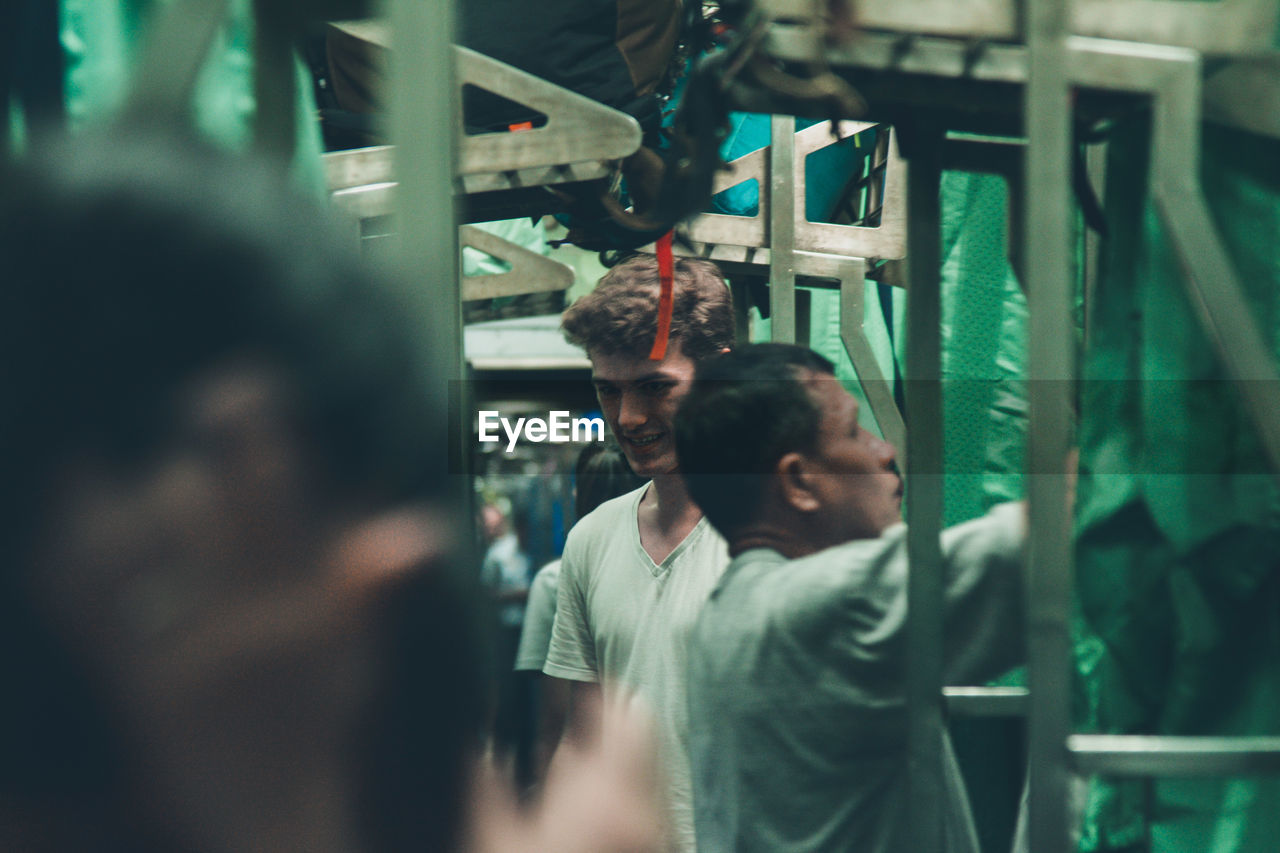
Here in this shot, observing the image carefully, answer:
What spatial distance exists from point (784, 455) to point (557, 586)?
71cm

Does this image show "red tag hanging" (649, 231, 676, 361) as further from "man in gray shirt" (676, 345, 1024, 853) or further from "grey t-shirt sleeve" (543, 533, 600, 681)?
"grey t-shirt sleeve" (543, 533, 600, 681)

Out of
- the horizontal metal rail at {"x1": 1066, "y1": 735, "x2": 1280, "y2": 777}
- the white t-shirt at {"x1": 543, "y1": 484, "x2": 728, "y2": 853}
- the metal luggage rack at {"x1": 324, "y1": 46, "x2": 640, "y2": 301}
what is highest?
the metal luggage rack at {"x1": 324, "y1": 46, "x2": 640, "y2": 301}

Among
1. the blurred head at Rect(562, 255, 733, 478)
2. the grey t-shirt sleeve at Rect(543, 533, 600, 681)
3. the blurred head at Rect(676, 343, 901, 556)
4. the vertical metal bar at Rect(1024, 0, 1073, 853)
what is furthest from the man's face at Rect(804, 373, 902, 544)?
the grey t-shirt sleeve at Rect(543, 533, 600, 681)

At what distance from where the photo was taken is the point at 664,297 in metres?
1.59

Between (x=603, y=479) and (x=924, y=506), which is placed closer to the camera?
(x=924, y=506)

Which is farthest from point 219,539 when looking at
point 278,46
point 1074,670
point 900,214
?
point 900,214

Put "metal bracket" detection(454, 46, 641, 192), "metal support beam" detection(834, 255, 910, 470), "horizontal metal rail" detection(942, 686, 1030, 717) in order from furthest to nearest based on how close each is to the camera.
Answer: "metal support beam" detection(834, 255, 910, 470), "metal bracket" detection(454, 46, 641, 192), "horizontal metal rail" detection(942, 686, 1030, 717)

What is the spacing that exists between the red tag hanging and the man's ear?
12.3 inches

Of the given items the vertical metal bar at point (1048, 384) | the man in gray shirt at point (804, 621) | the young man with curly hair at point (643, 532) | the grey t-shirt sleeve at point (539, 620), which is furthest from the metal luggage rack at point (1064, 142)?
the grey t-shirt sleeve at point (539, 620)

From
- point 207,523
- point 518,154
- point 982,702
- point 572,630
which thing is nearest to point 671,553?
point 572,630

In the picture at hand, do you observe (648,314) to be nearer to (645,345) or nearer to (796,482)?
(645,345)

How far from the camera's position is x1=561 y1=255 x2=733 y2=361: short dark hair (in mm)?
1829

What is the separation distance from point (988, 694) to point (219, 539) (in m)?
1.14
